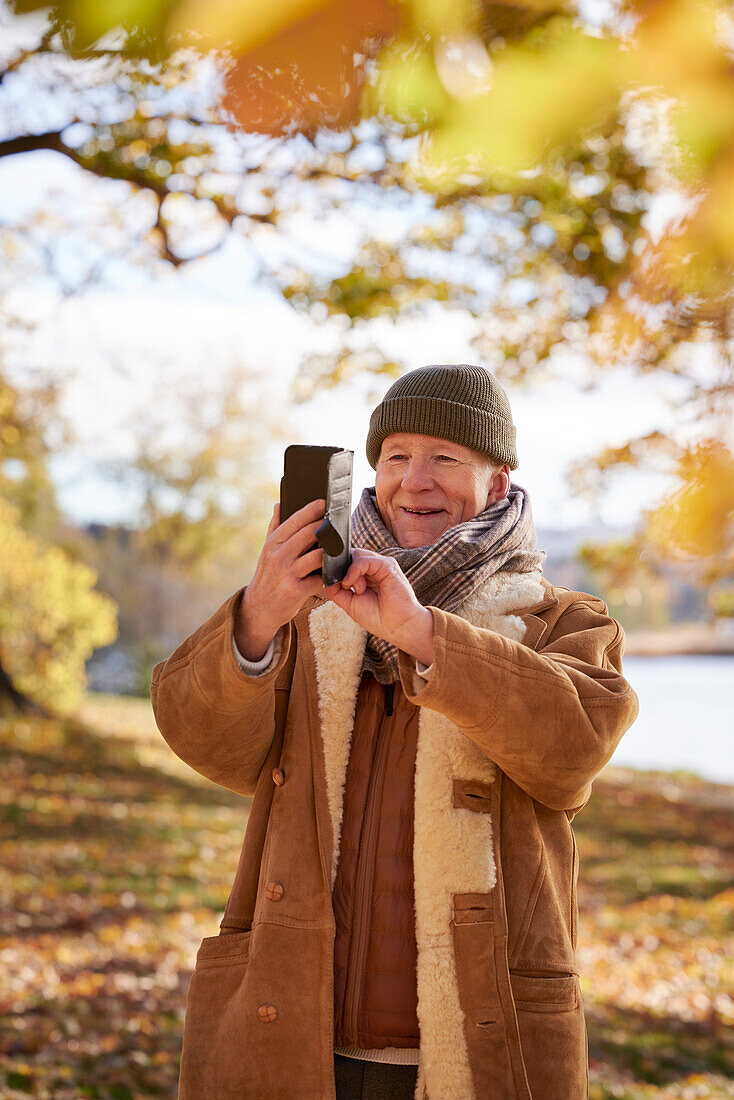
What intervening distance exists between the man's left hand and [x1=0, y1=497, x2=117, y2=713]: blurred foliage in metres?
13.6

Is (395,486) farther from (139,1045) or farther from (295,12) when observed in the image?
(139,1045)

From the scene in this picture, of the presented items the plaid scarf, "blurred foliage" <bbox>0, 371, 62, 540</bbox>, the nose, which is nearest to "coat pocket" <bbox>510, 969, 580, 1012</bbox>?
the plaid scarf

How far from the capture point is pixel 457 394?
213 cm

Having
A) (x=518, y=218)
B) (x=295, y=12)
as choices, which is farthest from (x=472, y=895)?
(x=518, y=218)

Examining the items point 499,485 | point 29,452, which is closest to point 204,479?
point 29,452

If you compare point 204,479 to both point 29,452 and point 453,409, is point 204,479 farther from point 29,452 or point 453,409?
point 453,409

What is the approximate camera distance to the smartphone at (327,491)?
1701mm

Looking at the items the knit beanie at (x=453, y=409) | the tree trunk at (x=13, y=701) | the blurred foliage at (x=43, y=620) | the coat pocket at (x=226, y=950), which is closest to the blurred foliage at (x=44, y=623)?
the blurred foliage at (x=43, y=620)

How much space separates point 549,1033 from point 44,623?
14.0 metres

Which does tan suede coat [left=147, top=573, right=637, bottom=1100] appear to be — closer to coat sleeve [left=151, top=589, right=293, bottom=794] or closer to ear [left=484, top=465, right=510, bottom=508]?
coat sleeve [left=151, top=589, right=293, bottom=794]

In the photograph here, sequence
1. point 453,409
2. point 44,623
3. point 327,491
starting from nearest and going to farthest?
point 327,491
point 453,409
point 44,623

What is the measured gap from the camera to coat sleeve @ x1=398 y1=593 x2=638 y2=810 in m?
1.72

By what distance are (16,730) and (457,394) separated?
38.9ft

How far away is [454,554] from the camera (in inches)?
78.1
